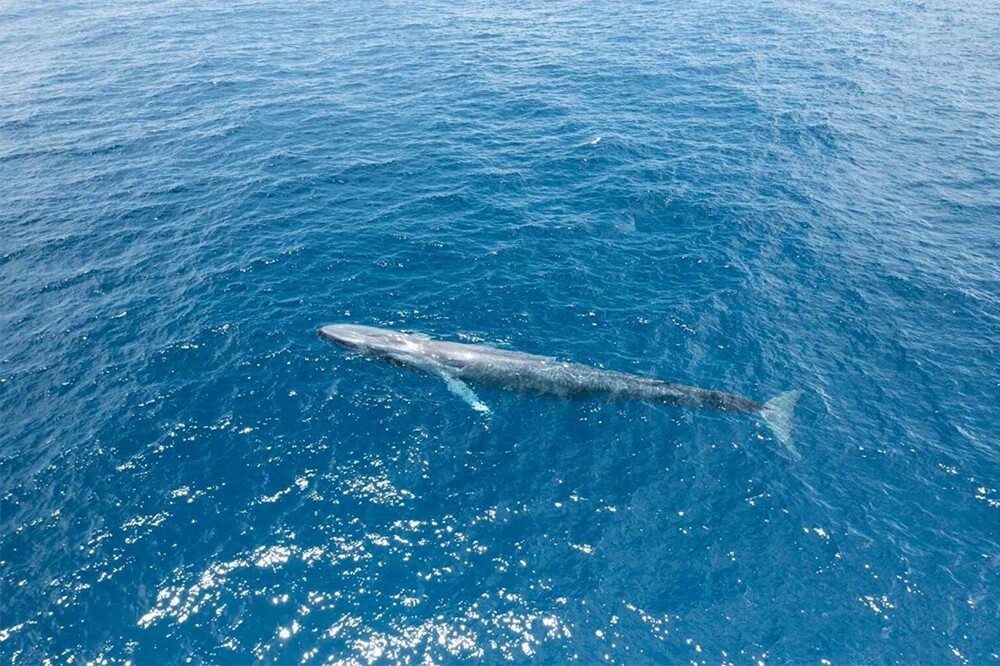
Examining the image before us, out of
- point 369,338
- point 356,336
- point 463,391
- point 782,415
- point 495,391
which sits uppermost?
point 356,336

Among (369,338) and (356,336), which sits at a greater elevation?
(356,336)

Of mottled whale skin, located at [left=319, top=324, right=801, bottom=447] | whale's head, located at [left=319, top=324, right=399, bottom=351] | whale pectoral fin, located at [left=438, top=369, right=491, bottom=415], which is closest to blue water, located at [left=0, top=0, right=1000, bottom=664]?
whale pectoral fin, located at [left=438, top=369, right=491, bottom=415]

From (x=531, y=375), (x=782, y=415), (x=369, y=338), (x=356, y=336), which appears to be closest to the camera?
(x=782, y=415)

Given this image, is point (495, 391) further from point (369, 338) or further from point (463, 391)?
point (369, 338)

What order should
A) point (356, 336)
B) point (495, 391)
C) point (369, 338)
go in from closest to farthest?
1. point (495, 391)
2. point (369, 338)
3. point (356, 336)

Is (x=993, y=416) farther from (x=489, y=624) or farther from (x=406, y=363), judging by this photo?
(x=406, y=363)

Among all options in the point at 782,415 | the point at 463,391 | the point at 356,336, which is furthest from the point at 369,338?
the point at 782,415

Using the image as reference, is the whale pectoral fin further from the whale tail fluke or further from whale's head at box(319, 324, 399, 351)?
the whale tail fluke
